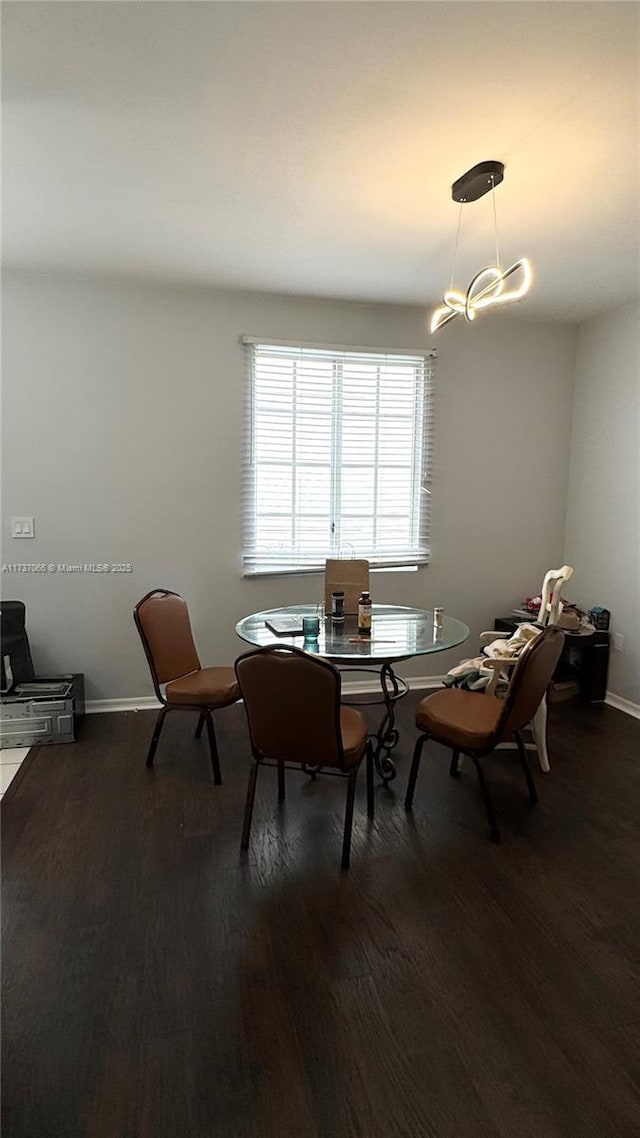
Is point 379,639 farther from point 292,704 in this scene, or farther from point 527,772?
point 527,772

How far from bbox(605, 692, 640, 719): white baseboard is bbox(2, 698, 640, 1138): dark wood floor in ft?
3.73

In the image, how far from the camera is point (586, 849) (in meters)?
2.45

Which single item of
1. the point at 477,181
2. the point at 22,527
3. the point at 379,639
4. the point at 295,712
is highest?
the point at 477,181

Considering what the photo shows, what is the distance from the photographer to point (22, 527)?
365 cm

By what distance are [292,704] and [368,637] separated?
76 cm

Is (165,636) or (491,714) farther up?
(165,636)

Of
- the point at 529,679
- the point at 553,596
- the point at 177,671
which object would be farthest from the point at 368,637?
the point at 553,596

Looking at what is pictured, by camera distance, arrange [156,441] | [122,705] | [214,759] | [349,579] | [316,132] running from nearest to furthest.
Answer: [316,132], [214,759], [349,579], [156,441], [122,705]

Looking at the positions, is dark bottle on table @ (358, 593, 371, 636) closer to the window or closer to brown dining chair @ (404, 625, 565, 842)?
brown dining chair @ (404, 625, 565, 842)

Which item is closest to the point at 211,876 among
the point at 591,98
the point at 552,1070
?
the point at 552,1070

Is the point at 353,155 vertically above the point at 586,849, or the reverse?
the point at 353,155

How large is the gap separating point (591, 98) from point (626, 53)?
18cm

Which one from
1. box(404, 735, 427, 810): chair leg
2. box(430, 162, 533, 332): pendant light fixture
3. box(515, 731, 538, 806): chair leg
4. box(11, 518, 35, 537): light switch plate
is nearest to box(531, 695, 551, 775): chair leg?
box(515, 731, 538, 806): chair leg

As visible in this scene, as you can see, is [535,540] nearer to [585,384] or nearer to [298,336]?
[585,384]
